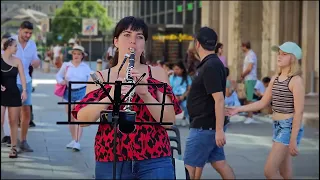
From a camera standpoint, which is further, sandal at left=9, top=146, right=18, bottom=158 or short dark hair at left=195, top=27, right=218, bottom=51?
sandal at left=9, top=146, right=18, bottom=158

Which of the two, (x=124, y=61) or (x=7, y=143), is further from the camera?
(x=7, y=143)

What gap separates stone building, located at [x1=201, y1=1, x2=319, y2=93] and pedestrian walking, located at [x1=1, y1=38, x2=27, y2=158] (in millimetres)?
9195

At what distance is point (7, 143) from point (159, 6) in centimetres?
3697

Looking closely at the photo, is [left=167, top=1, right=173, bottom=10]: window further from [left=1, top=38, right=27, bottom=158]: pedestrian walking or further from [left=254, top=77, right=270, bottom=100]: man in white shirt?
[left=1, top=38, right=27, bottom=158]: pedestrian walking

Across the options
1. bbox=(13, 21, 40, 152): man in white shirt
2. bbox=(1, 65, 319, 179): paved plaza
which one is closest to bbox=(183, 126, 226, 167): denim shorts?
bbox=(1, 65, 319, 179): paved plaza

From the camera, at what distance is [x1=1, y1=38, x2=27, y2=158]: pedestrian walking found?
1025 centimetres

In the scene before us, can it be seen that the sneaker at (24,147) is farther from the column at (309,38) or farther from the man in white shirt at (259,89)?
the column at (309,38)

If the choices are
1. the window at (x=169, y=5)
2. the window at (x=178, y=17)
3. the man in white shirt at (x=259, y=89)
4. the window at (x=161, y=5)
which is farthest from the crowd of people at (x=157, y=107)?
the window at (x=161, y=5)

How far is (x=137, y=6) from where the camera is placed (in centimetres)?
5603

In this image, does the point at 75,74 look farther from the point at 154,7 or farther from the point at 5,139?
the point at 154,7

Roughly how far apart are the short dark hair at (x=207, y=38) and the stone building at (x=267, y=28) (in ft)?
35.8

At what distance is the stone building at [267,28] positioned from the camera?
17703 mm

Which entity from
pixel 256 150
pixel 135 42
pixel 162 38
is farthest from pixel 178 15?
pixel 135 42

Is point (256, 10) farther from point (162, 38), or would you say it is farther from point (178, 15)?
point (178, 15)
